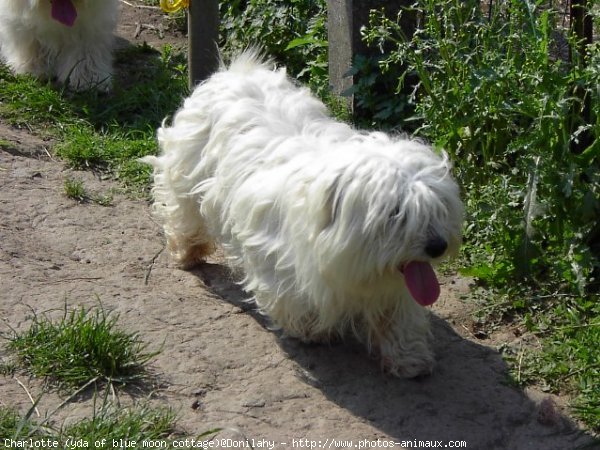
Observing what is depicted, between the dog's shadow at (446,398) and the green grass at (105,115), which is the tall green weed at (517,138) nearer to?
the dog's shadow at (446,398)

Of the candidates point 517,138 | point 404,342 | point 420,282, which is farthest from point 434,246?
point 517,138

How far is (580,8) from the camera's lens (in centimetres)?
531

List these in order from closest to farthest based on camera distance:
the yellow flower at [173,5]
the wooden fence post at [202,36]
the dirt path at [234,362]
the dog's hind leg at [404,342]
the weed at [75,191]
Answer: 1. the dirt path at [234,362]
2. the dog's hind leg at [404,342]
3. the weed at [75,191]
4. the yellow flower at [173,5]
5. the wooden fence post at [202,36]

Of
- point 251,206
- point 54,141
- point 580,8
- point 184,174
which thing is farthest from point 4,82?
point 580,8

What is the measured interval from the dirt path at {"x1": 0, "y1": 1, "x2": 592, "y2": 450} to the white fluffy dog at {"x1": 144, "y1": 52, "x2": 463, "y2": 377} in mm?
140

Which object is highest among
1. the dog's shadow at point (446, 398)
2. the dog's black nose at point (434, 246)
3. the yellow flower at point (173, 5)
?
the yellow flower at point (173, 5)

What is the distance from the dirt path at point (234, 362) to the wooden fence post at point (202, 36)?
1473 millimetres

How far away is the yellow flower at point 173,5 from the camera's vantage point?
6645 millimetres

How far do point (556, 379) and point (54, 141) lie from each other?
12.3 feet

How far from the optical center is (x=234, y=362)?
454 cm

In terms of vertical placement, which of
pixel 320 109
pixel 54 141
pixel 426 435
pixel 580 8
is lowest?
pixel 426 435

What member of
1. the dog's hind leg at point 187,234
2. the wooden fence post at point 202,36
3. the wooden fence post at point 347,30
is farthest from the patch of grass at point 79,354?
the wooden fence post at point 202,36

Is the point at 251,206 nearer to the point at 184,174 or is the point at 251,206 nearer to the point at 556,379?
the point at 184,174

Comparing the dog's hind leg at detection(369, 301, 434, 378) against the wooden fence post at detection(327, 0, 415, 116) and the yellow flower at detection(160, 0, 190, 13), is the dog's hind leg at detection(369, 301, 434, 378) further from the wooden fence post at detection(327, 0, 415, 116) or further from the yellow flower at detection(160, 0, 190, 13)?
the yellow flower at detection(160, 0, 190, 13)
